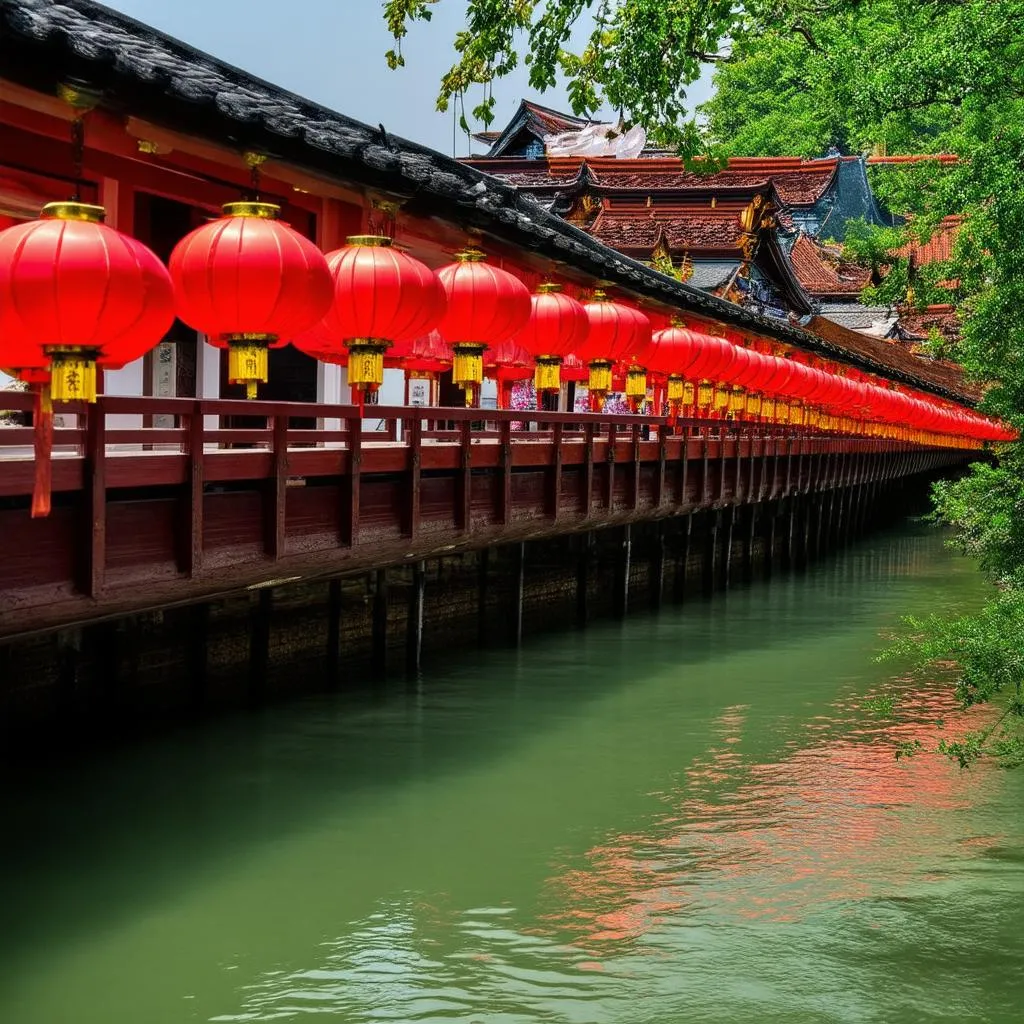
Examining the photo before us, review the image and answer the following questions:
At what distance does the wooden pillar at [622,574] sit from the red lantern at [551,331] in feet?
30.0

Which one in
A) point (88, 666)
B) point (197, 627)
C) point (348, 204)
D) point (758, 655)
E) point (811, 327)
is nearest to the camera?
point (88, 666)

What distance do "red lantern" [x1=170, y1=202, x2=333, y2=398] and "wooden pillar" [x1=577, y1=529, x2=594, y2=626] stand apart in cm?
1310

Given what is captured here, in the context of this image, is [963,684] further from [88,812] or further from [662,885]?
[88,812]

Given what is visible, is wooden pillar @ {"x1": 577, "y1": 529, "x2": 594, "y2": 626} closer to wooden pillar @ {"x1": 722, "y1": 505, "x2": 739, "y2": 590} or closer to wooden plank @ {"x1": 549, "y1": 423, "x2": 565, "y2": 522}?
wooden plank @ {"x1": 549, "y1": 423, "x2": 565, "y2": 522}

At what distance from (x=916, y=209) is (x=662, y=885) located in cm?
2041

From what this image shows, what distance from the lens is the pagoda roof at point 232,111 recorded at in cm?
806

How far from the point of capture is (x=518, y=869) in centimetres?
972

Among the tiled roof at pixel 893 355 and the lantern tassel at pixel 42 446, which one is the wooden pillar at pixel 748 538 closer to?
the tiled roof at pixel 893 355

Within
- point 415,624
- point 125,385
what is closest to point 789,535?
point 415,624

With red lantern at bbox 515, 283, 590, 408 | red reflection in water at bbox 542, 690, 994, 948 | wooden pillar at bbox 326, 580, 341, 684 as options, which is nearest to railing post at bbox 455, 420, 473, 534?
red lantern at bbox 515, 283, 590, 408

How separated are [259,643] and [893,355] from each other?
116ft

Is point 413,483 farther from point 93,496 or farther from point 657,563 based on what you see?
point 657,563

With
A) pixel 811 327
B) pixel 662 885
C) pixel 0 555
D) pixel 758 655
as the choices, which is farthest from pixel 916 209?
pixel 0 555

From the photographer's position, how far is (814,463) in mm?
32312
